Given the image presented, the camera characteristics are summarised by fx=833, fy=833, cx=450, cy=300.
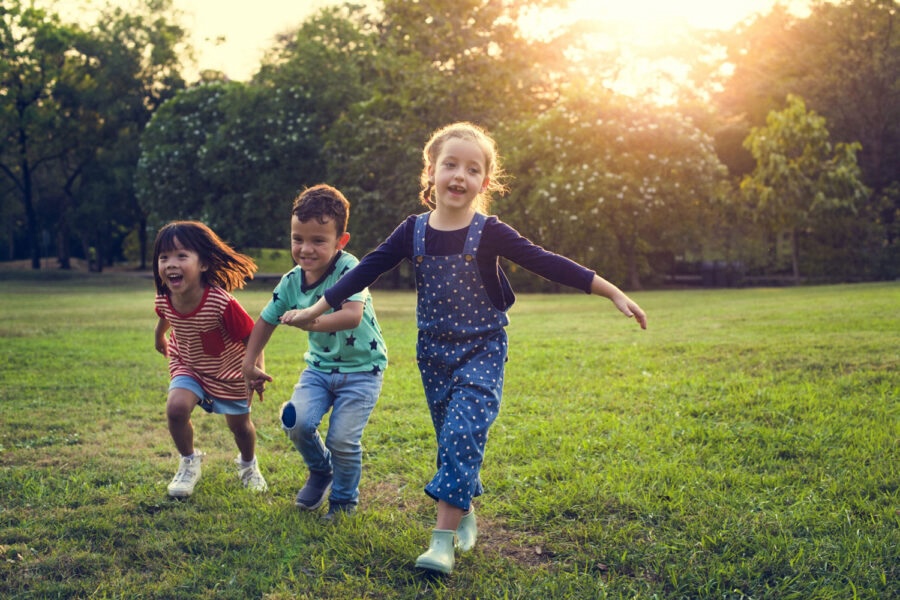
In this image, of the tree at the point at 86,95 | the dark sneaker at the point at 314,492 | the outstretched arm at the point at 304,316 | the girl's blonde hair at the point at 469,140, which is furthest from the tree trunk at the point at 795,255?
the tree at the point at 86,95

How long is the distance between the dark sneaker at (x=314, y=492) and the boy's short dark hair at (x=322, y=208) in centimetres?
114

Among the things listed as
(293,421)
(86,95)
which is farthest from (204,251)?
(86,95)

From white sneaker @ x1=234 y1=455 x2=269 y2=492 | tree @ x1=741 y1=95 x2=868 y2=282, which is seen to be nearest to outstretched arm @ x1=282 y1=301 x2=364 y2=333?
white sneaker @ x1=234 y1=455 x2=269 y2=492

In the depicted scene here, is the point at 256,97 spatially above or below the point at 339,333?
above

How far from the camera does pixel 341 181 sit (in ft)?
88.0

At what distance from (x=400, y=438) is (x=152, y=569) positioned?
90.5 inches

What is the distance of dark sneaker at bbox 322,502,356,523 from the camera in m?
3.69

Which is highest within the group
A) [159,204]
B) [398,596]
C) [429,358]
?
[159,204]

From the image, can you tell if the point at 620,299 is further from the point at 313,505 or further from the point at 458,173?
the point at 313,505

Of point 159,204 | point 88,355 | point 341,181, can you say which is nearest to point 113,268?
point 159,204

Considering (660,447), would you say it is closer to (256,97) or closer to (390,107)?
(390,107)

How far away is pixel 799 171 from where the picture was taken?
81.4ft

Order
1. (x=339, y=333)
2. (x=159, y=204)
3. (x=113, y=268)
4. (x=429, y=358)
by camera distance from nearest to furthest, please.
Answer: (x=429, y=358) < (x=339, y=333) < (x=159, y=204) < (x=113, y=268)

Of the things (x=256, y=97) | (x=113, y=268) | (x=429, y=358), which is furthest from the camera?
(x=113, y=268)
